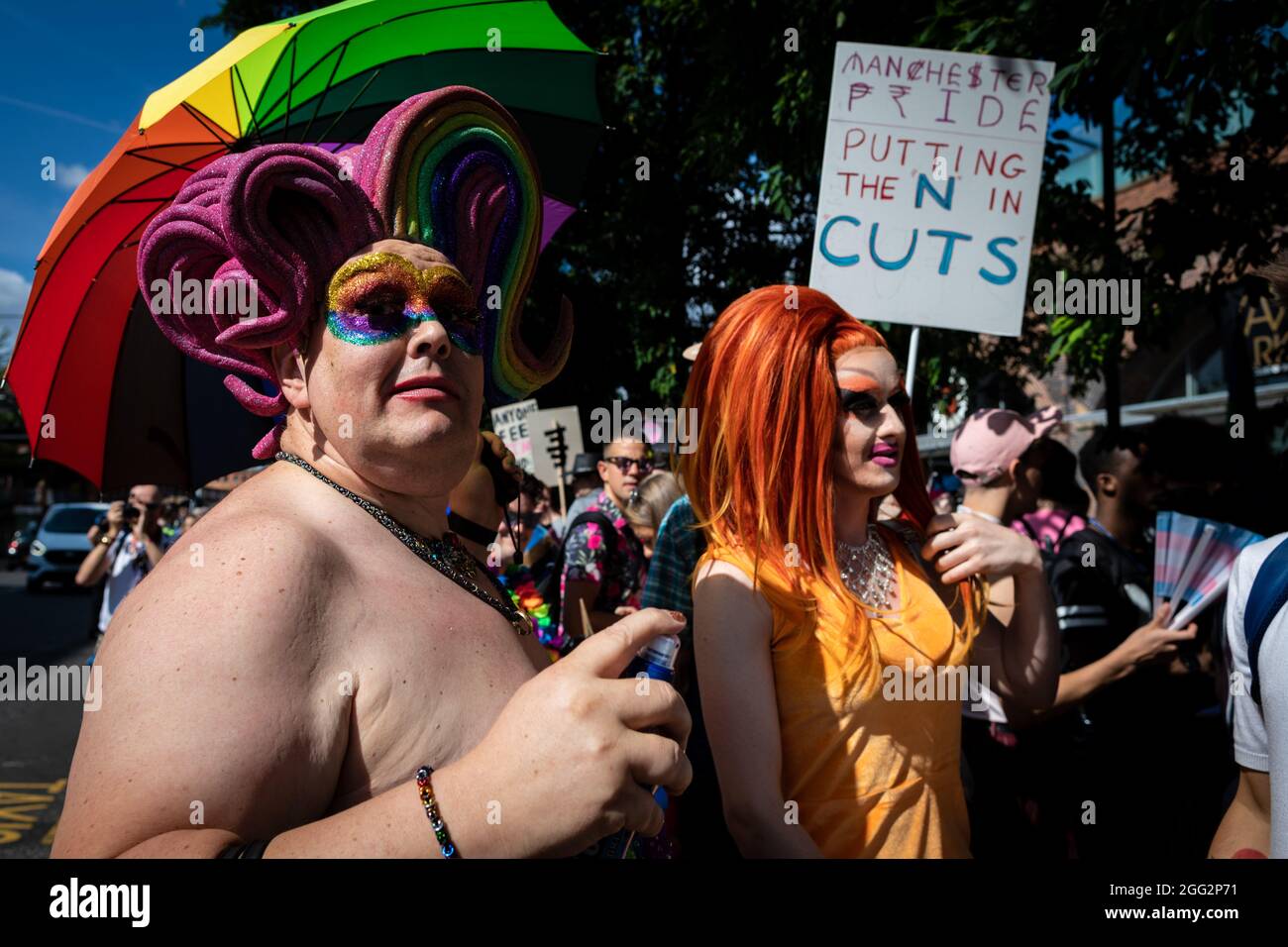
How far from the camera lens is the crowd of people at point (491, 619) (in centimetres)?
96

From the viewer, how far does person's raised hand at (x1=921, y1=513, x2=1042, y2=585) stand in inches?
75.9

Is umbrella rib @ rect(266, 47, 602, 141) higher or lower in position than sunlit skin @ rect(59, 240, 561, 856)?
higher

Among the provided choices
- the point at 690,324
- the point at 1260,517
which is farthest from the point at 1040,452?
the point at 690,324

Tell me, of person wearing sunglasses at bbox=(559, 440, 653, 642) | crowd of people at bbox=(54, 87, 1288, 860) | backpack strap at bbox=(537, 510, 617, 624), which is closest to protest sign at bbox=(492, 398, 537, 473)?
backpack strap at bbox=(537, 510, 617, 624)

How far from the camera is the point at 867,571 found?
6.45ft

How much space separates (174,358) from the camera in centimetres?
185

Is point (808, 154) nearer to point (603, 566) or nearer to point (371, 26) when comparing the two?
point (603, 566)

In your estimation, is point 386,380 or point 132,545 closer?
point 386,380

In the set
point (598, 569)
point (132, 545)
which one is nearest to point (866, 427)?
point (598, 569)

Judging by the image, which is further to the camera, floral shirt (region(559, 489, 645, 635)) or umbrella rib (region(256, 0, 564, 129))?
floral shirt (region(559, 489, 645, 635))

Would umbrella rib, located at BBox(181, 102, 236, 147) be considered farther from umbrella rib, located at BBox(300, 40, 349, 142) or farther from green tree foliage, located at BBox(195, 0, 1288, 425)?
green tree foliage, located at BBox(195, 0, 1288, 425)

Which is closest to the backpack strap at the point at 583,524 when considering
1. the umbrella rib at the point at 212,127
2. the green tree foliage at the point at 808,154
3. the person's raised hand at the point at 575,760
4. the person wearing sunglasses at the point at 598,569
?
the person wearing sunglasses at the point at 598,569

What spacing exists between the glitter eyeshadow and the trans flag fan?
2.08 meters

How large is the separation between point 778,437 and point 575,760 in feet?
3.32
